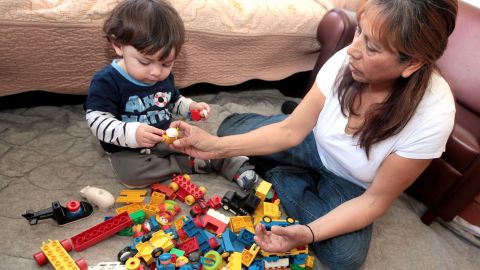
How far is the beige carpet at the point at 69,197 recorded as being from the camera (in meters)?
1.00

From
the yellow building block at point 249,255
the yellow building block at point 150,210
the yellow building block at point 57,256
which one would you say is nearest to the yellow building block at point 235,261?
the yellow building block at point 249,255

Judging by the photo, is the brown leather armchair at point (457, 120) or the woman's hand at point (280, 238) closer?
the woman's hand at point (280, 238)

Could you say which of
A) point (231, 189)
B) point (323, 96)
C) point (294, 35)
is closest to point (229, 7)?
point (294, 35)

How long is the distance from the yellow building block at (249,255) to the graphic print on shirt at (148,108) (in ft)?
1.68

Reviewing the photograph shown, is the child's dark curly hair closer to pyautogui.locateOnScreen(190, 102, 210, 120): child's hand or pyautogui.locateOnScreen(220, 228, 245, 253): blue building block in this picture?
pyautogui.locateOnScreen(190, 102, 210, 120): child's hand

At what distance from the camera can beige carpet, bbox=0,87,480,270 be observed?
1002 millimetres

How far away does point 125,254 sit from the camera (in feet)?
3.11

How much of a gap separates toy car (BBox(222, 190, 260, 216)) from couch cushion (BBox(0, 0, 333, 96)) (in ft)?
1.92

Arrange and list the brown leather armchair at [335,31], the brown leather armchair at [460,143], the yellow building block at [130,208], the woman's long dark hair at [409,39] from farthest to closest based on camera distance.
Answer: the brown leather armchair at [335,31] → the brown leather armchair at [460,143] → the yellow building block at [130,208] → the woman's long dark hair at [409,39]

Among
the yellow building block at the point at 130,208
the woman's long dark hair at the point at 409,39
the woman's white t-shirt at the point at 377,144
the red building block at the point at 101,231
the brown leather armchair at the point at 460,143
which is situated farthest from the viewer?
the brown leather armchair at the point at 460,143

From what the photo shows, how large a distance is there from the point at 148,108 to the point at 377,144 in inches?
28.0

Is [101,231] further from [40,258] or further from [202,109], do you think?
[202,109]

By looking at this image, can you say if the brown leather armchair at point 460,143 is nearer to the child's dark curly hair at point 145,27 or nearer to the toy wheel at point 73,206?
the child's dark curly hair at point 145,27

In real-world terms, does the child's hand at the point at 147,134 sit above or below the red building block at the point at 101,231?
above
